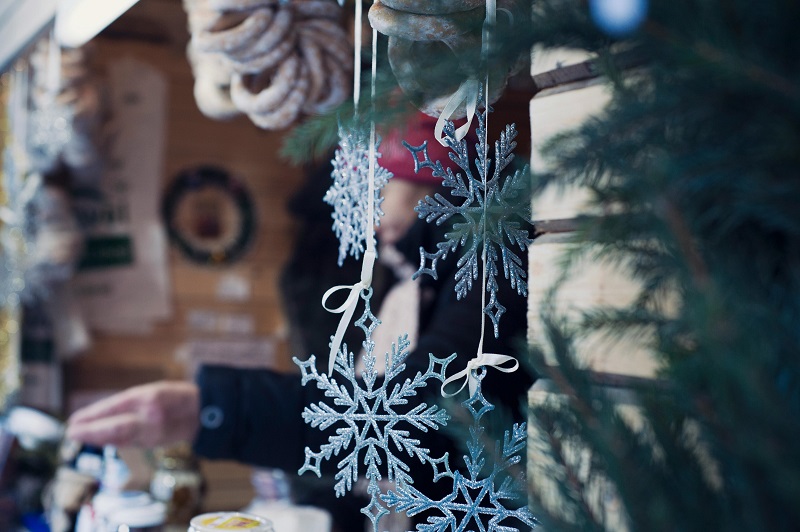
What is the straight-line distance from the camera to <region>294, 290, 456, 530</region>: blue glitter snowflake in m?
Answer: 0.81

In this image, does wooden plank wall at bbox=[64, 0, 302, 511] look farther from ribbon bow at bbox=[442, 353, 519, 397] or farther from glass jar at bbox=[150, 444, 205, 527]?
ribbon bow at bbox=[442, 353, 519, 397]

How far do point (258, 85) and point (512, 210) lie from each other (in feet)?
1.96

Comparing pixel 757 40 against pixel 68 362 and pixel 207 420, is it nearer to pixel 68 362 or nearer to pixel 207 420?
pixel 207 420

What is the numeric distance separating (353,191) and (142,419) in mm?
781

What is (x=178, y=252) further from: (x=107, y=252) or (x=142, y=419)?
(x=142, y=419)

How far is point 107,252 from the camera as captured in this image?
311cm

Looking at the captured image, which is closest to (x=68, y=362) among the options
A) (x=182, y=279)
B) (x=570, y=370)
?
(x=182, y=279)

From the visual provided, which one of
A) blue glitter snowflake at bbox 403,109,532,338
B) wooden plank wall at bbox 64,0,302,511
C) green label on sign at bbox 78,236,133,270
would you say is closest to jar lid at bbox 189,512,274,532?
blue glitter snowflake at bbox 403,109,532,338

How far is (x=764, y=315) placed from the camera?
0.31 meters

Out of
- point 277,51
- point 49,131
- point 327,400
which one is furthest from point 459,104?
point 49,131

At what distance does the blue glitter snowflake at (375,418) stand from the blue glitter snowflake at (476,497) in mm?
22

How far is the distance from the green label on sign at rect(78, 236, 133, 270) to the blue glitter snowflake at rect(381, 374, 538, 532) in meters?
2.54

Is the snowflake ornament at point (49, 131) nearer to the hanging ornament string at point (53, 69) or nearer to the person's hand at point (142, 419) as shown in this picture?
the hanging ornament string at point (53, 69)

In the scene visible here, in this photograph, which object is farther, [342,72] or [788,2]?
[342,72]
